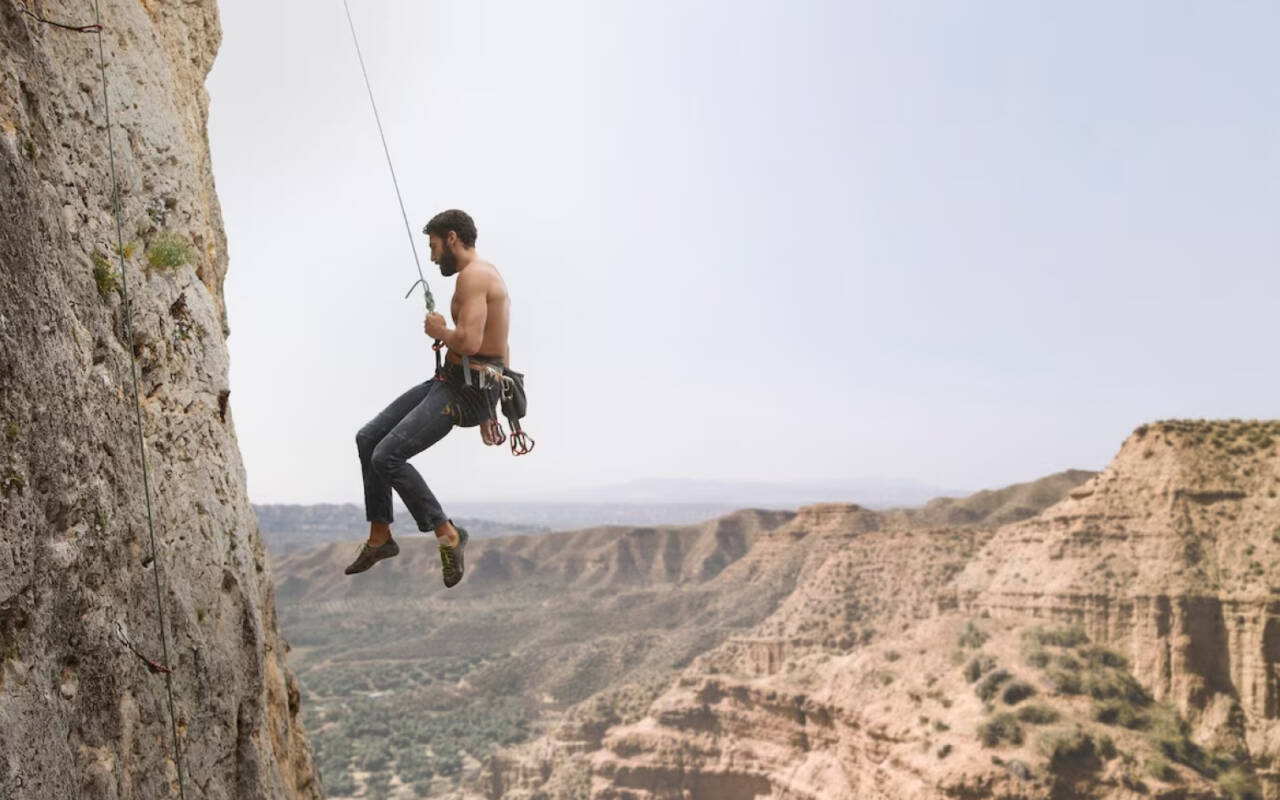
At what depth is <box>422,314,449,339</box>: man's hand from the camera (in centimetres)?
523

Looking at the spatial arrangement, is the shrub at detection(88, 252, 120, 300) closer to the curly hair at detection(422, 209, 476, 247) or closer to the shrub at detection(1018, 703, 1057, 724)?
the curly hair at detection(422, 209, 476, 247)

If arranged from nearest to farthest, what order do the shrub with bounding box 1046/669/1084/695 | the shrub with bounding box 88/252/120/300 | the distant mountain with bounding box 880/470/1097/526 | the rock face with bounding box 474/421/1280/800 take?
the shrub with bounding box 88/252/120/300, the rock face with bounding box 474/421/1280/800, the shrub with bounding box 1046/669/1084/695, the distant mountain with bounding box 880/470/1097/526

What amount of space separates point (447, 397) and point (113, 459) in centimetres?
167

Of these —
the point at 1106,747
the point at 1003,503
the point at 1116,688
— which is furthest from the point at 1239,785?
the point at 1003,503

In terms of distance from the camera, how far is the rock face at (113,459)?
11.7 ft

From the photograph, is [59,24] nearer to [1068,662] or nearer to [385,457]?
[385,457]

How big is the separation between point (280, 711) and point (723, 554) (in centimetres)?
8948

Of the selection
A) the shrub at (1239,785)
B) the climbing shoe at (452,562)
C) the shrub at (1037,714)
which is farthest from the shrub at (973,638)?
the climbing shoe at (452,562)

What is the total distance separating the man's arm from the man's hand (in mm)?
44

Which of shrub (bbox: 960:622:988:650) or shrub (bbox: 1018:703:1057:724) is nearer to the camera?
shrub (bbox: 1018:703:1057:724)

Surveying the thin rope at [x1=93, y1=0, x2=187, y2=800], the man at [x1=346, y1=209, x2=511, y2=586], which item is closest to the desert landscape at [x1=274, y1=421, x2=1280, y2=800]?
the man at [x1=346, y1=209, x2=511, y2=586]

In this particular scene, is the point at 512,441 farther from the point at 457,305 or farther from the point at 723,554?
the point at 723,554

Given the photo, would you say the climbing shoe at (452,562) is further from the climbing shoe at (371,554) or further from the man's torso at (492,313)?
the man's torso at (492,313)

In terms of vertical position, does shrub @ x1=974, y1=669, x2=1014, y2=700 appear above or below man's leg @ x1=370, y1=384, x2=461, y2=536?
below
